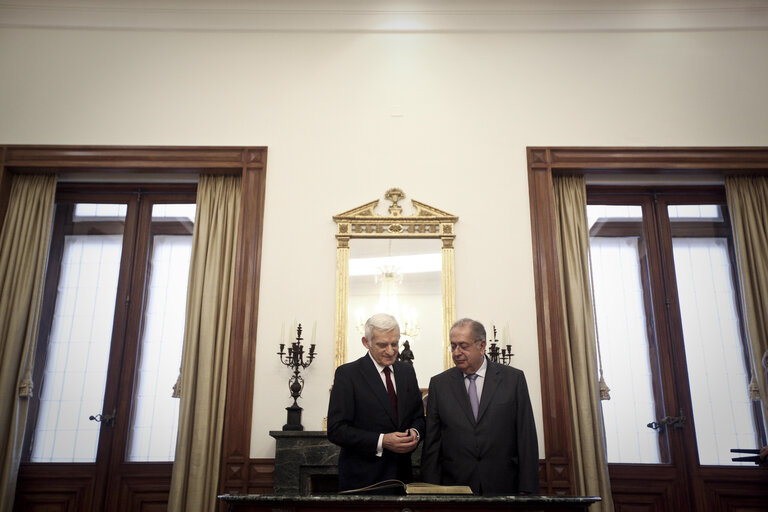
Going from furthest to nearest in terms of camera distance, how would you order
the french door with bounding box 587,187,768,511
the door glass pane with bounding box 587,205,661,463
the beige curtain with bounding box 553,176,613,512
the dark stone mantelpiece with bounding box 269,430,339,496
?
the door glass pane with bounding box 587,205,661,463, the french door with bounding box 587,187,768,511, the beige curtain with bounding box 553,176,613,512, the dark stone mantelpiece with bounding box 269,430,339,496

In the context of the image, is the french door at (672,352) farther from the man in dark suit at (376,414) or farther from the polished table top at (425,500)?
the polished table top at (425,500)

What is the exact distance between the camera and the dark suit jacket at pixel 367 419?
3084 millimetres

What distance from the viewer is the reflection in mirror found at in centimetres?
450

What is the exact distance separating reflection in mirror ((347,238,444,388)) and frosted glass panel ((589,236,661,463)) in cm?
144

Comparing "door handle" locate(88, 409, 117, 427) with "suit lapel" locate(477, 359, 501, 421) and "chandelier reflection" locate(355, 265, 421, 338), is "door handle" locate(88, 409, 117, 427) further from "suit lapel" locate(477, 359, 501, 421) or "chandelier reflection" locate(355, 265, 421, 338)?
"suit lapel" locate(477, 359, 501, 421)

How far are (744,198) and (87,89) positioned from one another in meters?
5.48

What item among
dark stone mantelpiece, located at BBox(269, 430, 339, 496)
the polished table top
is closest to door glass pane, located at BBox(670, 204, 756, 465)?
dark stone mantelpiece, located at BBox(269, 430, 339, 496)

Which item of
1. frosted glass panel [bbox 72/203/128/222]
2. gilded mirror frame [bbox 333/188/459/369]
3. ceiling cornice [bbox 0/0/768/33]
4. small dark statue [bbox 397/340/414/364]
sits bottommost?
small dark statue [bbox 397/340/414/364]

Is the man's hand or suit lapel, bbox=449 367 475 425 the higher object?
suit lapel, bbox=449 367 475 425

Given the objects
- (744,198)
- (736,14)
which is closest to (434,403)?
(744,198)

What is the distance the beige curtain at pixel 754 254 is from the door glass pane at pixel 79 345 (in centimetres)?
506

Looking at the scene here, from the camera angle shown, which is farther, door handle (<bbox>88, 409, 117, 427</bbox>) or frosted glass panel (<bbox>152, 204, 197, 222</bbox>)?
frosted glass panel (<bbox>152, 204, 197, 222</bbox>)

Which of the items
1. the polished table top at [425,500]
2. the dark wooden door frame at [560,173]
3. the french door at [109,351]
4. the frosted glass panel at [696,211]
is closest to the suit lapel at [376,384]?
the polished table top at [425,500]

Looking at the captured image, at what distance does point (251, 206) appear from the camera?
4777 mm
